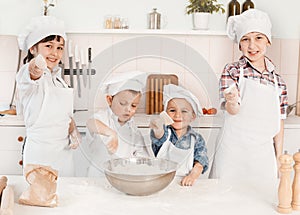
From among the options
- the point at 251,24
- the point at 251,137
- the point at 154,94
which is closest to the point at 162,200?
the point at 154,94

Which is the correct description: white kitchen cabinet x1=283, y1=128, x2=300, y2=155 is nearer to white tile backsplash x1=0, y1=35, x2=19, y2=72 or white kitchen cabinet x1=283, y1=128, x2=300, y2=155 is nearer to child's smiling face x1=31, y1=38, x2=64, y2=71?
child's smiling face x1=31, y1=38, x2=64, y2=71

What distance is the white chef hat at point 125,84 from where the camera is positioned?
58.1 inches

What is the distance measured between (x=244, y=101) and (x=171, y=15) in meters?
0.82

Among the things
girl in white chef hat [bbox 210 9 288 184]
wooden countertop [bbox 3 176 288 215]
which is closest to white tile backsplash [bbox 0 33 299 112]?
girl in white chef hat [bbox 210 9 288 184]

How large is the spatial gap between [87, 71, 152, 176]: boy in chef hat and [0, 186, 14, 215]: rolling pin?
0.41 meters

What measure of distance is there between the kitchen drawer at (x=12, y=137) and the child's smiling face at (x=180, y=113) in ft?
3.63

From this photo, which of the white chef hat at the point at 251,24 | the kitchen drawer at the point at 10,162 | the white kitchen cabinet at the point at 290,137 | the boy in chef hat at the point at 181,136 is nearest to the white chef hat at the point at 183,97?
the boy in chef hat at the point at 181,136

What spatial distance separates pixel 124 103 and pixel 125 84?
79mm

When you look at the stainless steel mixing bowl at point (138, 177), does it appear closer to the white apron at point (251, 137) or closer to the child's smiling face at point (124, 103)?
the child's smiling face at point (124, 103)

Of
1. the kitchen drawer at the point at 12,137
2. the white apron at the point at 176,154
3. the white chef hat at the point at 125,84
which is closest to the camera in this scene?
the white chef hat at the point at 125,84

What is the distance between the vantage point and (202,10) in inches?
105

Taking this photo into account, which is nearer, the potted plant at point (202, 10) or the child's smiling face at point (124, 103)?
the child's smiling face at point (124, 103)

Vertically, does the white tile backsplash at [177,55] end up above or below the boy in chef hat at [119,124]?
above

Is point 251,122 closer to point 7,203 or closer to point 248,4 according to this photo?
point 248,4
